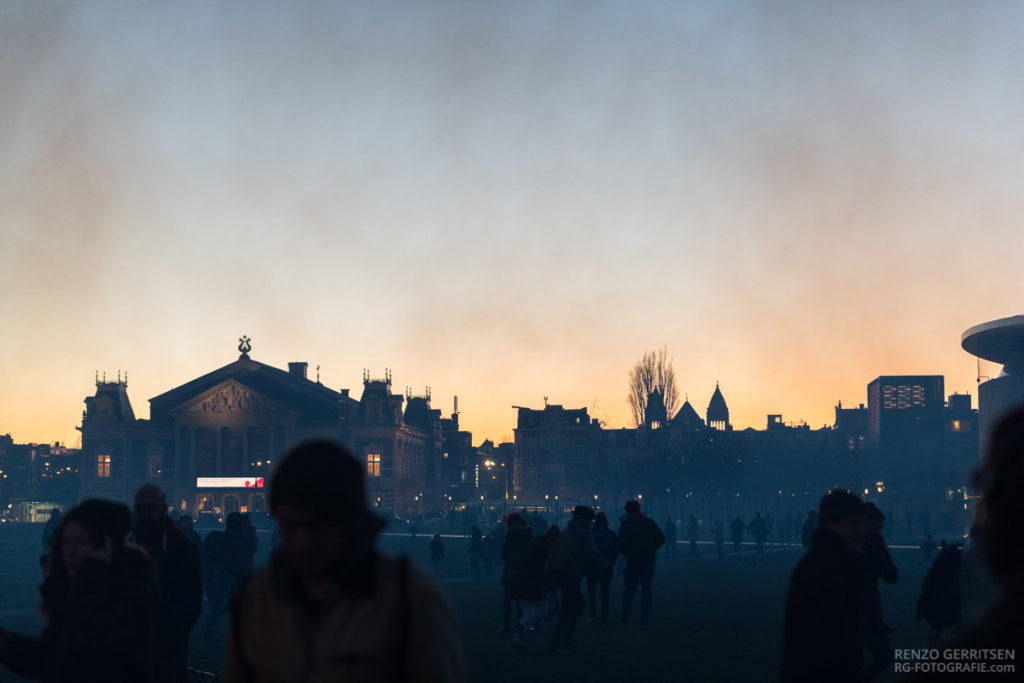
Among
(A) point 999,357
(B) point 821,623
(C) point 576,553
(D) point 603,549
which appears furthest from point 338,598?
(A) point 999,357

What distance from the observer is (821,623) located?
230 inches

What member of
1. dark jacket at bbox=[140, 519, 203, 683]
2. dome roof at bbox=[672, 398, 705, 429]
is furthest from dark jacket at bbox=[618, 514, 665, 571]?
dome roof at bbox=[672, 398, 705, 429]

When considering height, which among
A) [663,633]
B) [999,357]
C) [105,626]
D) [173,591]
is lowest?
[663,633]

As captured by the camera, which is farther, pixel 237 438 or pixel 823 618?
pixel 237 438

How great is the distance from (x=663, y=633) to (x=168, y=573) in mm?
11249

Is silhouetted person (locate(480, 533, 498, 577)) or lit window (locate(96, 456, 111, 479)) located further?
lit window (locate(96, 456, 111, 479))

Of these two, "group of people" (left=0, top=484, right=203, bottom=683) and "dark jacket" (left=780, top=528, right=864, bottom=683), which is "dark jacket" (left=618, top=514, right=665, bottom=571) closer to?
"dark jacket" (left=780, top=528, right=864, bottom=683)

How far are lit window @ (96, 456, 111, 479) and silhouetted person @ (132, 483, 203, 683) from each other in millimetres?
114044

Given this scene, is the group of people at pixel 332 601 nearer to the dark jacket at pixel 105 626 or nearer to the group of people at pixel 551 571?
the dark jacket at pixel 105 626

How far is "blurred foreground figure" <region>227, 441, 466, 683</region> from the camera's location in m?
3.25

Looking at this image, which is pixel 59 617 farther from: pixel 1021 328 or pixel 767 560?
pixel 1021 328

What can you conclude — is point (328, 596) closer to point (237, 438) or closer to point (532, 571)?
point (532, 571)

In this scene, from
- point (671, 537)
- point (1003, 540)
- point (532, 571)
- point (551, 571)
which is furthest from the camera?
point (671, 537)

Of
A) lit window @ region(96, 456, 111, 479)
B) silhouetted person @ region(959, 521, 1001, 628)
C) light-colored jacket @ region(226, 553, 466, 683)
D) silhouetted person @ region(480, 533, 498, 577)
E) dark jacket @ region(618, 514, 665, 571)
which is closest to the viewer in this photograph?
light-colored jacket @ region(226, 553, 466, 683)
